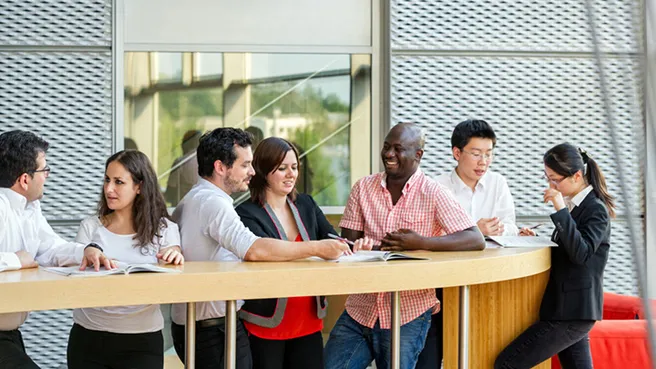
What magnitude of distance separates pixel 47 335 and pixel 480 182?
306 cm

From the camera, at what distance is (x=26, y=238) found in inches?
113

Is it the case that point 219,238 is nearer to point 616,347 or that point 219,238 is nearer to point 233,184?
point 233,184

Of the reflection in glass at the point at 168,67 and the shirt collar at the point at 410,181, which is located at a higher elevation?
the reflection in glass at the point at 168,67

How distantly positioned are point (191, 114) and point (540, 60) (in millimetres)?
2482

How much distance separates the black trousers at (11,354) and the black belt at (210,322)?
1.91 ft

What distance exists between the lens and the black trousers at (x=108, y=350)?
A: 8.82 feet

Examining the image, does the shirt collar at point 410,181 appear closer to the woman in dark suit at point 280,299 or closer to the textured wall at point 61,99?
the woman in dark suit at point 280,299

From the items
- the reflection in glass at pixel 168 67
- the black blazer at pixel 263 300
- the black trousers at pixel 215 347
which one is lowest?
the black trousers at pixel 215 347

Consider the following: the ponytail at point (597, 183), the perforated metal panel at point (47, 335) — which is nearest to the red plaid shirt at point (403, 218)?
the ponytail at point (597, 183)

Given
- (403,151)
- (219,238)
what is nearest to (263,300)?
(219,238)

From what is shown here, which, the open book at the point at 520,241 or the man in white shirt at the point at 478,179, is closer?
the open book at the point at 520,241

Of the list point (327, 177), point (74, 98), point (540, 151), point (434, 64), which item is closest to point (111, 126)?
point (74, 98)

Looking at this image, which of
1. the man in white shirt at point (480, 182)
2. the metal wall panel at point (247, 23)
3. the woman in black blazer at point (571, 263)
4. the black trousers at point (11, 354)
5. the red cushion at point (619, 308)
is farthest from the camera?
the metal wall panel at point (247, 23)

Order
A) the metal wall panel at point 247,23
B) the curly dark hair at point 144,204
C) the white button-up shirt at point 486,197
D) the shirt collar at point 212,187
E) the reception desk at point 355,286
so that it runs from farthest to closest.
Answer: the metal wall panel at point 247,23 < the white button-up shirt at point 486,197 < the shirt collar at point 212,187 < the curly dark hair at point 144,204 < the reception desk at point 355,286
